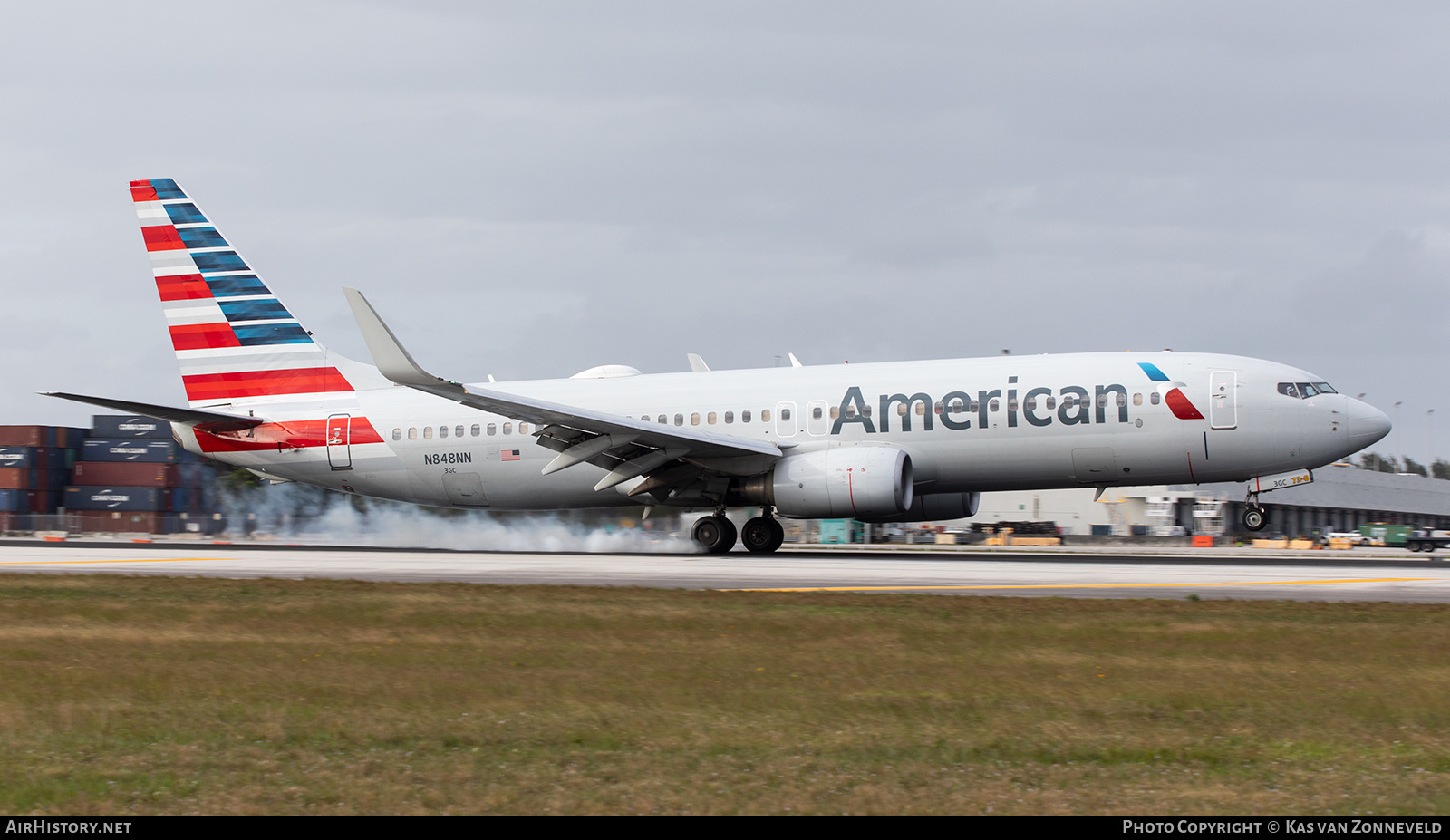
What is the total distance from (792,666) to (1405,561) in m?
21.4

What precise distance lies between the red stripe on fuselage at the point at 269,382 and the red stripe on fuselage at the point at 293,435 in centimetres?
100

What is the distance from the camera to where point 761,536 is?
28.8 metres

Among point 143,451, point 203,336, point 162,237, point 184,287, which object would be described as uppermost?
point 162,237

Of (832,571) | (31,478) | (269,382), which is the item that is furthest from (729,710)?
(31,478)

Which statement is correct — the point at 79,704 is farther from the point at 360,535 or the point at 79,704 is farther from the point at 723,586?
the point at 360,535

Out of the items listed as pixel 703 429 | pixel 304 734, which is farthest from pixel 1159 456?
pixel 304 734

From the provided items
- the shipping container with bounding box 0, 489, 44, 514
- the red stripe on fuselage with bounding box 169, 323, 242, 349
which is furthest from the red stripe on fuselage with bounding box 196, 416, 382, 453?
the shipping container with bounding box 0, 489, 44, 514

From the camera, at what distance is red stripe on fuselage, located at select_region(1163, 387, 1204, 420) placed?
25672mm

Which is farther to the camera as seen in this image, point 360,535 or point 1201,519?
point 1201,519

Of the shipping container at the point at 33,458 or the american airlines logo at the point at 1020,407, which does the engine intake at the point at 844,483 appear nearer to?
the american airlines logo at the point at 1020,407

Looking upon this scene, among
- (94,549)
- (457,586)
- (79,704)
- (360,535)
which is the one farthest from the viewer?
(360,535)

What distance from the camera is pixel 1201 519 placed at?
227 ft

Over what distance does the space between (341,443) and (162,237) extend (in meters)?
7.47

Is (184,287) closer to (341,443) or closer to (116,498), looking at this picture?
(341,443)
